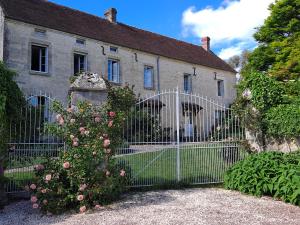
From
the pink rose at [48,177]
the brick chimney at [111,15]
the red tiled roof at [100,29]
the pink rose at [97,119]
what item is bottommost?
the pink rose at [48,177]

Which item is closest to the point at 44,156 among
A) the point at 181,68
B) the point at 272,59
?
the point at 272,59

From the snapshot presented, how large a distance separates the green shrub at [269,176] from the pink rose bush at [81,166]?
2.35m

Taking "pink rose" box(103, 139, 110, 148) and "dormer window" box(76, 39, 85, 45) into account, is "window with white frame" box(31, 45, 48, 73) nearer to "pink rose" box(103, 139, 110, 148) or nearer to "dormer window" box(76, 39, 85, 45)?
"dormer window" box(76, 39, 85, 45)

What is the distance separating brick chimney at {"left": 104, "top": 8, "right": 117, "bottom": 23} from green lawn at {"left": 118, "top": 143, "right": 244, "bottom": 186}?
17.1 metres

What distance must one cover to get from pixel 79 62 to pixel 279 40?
10545 millimetres

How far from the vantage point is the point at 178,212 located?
5711 millimetres

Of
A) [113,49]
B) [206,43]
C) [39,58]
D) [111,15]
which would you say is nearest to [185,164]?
[39,58]

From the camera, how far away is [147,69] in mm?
23422

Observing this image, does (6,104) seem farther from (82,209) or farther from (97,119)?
(82,209)

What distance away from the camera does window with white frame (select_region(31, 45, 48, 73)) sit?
58.3 feet

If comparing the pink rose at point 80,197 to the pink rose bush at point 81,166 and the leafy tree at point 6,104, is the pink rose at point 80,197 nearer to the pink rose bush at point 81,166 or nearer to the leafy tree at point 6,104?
the pink rose bush at point 81,166

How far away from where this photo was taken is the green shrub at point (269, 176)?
645 cm

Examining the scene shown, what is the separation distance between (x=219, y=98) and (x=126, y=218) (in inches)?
954

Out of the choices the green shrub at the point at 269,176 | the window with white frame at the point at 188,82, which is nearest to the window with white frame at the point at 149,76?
the window with white frame at the point at 188,82
